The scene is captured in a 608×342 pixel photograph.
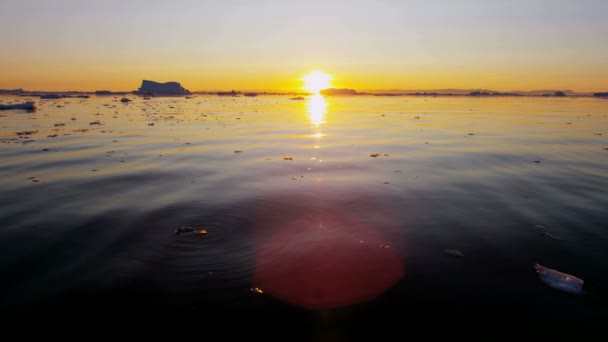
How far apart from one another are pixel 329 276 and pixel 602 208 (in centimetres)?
685

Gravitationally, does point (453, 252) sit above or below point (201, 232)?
below

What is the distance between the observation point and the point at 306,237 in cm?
615

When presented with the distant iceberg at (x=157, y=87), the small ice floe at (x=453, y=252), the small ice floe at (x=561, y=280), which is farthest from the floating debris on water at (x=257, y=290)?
the distant iceberg at (x=157, y=87)

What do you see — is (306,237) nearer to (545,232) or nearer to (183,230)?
(183,230)

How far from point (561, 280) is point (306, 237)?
12.8 ft

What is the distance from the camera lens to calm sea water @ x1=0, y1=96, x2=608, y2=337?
4305 millimetres

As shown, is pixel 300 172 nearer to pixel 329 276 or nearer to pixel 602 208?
pixel 329 276

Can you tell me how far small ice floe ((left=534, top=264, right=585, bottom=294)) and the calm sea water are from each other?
0.12 meters

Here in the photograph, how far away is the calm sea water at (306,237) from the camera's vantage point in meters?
4.30

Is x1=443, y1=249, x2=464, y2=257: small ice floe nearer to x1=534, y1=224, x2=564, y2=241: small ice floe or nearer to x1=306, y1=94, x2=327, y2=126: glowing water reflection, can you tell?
x1=534, y1=224, x2=564, y2=241: small ice floe

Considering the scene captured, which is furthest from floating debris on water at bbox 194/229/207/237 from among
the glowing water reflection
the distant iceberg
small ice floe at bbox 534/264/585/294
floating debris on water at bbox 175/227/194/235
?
the distant iceberg

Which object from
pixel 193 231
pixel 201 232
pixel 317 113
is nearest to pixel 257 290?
pixel 201 232

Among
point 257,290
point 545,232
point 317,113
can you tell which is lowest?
point 257,290

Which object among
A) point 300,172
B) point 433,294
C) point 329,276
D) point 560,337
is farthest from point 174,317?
point 300,172
